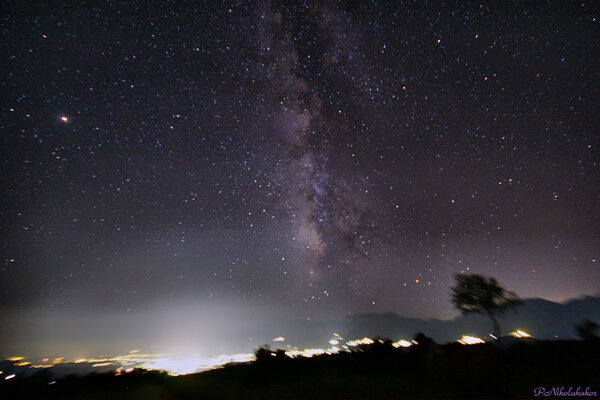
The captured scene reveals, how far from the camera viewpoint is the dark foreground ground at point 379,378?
831 cm

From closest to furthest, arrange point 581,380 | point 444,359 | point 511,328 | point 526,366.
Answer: point 581,380, point 526,366, point 444,359, point 511,328

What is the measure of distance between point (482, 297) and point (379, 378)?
19306 mm

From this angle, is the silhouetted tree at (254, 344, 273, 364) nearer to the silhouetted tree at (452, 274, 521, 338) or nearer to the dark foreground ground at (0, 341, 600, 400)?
the dark foreground ground at (0, 341, 600, 400)

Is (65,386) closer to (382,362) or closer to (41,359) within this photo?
(382,362)

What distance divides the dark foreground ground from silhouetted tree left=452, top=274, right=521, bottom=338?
36.5 ft

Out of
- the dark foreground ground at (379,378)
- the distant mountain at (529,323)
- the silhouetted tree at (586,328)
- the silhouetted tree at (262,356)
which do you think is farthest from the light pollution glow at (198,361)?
the distant mountain at (529,323)

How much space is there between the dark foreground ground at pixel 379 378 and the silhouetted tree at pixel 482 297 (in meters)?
11.1

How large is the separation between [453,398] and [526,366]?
15.2ft

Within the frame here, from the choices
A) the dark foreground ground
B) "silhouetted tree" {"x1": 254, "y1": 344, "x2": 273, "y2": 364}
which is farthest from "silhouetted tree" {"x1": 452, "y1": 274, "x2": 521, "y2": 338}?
"silhouetted tree" {"x1": 254, "y1": 344, "x2": 273, "y2": 364}

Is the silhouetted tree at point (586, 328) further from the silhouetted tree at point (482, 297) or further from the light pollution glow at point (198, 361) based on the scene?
the light pollution glow at point (198, 361)

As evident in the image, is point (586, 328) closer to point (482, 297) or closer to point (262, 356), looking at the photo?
point (482, 297)

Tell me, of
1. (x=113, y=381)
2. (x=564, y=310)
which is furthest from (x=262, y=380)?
(x=564, y=310)

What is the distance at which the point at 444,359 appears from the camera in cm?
1047

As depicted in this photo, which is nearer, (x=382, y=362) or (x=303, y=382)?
(x=303, y=382)
